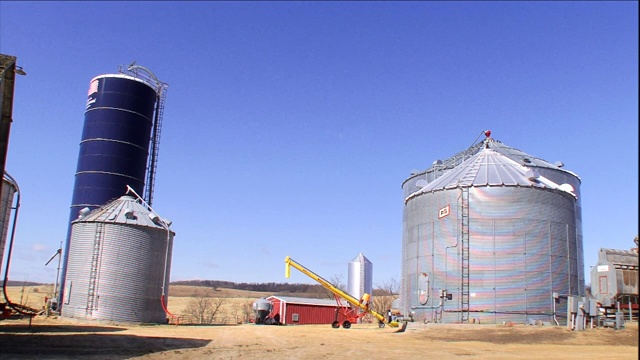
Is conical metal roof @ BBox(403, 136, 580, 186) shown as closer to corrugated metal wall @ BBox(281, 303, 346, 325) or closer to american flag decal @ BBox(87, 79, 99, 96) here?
corrugated metal wall @ BBox(281, 303, 346, 325)

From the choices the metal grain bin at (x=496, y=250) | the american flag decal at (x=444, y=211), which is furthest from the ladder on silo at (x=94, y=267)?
the american flag decal at (x=444, y=211)

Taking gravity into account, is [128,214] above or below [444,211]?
below

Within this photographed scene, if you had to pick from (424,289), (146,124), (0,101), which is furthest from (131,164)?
(0,101)

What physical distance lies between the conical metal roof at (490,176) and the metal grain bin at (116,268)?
21.9m

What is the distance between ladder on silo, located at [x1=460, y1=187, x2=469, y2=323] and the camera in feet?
130

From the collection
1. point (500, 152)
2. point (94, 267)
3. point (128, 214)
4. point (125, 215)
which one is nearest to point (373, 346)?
point (94, 267)

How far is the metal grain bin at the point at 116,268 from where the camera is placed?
144ft

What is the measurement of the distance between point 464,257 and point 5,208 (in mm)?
28586

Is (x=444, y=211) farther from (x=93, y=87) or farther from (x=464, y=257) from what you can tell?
(x=93, y=87)

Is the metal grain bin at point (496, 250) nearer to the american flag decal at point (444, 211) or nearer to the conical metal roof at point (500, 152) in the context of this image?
the american flag decal at point (444, 211)

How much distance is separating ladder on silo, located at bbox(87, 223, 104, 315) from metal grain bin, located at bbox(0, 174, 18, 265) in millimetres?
13826

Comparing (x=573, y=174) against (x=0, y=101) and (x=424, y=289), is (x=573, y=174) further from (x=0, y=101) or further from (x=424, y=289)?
(x=0, y=101)

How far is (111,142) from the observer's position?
185 feet

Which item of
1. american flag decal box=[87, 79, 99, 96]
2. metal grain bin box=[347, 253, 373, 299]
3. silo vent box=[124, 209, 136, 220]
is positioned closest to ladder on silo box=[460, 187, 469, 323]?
silo vent box=[124, 209, 136, 220]
